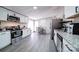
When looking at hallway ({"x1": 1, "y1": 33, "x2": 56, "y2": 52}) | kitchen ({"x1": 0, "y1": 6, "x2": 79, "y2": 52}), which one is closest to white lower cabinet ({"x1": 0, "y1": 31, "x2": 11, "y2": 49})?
kitchen ({"x1": 0, "y1": 6, "x2": 79, "y2": 52})

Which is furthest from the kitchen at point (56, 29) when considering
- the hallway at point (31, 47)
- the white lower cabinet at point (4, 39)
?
the hallway at point (31, 47)

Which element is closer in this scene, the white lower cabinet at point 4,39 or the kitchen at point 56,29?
the kitchen at point 56,29

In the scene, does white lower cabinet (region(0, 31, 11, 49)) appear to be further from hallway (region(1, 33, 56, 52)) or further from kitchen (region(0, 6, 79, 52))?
hallway (region(1, 33, 56, 52))

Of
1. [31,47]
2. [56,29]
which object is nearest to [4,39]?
[31,47]

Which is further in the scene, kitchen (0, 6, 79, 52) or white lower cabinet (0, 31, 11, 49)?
white lower cabinet (0, 31, 11, 49)

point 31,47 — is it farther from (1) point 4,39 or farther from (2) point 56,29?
(2) point 56,29

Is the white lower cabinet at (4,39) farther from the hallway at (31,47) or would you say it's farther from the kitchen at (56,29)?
the hallway at (31,47)

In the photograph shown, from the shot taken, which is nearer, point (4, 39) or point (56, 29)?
point (4, 39)
